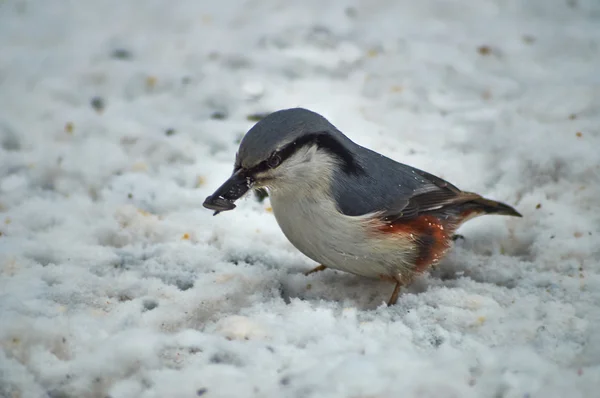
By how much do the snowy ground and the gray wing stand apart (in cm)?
40

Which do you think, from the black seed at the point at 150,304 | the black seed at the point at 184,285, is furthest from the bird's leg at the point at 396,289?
the black seed at the point at 150,304

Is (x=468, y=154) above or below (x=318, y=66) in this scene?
below

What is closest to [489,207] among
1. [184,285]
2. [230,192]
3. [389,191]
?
[389,191]

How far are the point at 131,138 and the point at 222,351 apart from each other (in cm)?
233

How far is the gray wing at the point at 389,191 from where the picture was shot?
3.19m

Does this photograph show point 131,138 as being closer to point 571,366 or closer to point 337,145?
point 337,145

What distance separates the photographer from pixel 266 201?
13.9ft

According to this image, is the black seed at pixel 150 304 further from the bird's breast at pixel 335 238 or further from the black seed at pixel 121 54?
the black seed at pixel 121 54

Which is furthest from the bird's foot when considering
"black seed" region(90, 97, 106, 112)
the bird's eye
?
"black seed" region(90, 97, 106, 112)

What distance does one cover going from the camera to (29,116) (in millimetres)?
4828

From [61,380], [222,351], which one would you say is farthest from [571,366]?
[61,380]

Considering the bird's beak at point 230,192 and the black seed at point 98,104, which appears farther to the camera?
the black seed at point 98,104

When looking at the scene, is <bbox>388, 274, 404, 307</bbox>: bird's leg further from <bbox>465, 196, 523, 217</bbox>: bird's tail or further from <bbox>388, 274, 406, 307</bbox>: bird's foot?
<bbox>465, 196, 523, 217</bbox>: bird's tail

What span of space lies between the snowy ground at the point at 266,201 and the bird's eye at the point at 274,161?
0.64 m
